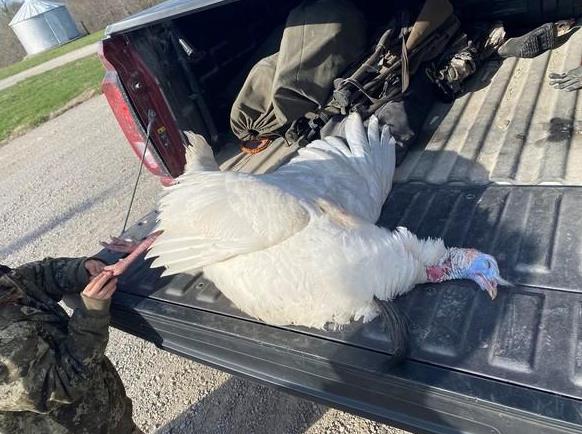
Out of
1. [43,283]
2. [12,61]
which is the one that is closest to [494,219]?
[43,283]

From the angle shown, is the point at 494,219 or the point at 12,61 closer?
the point at 494,219

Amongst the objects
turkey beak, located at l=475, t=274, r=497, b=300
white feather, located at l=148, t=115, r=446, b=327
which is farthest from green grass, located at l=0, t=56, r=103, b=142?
turkey beak, located at l=475, t=274, r=497, b=300

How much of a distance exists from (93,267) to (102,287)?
45cm

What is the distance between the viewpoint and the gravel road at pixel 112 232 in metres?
2.80

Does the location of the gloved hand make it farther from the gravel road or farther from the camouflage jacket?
the camouflage jacket

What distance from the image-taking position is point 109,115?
10242 mm

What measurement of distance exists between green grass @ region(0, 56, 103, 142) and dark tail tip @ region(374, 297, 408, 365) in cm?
1241

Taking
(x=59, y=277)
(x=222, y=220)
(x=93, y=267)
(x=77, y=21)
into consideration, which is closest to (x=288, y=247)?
(x=222, y=220)

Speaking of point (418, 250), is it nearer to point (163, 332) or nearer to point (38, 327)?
point (163, 332)

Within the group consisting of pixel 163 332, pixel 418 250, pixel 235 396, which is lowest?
pixel 235 396

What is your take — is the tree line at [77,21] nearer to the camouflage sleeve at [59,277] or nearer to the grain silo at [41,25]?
the grain silo at [41,25]

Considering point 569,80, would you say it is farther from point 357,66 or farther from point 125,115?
point 125,115

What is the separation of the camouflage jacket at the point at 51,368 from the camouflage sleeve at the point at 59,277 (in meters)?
0.01

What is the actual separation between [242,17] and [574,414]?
3.76m
